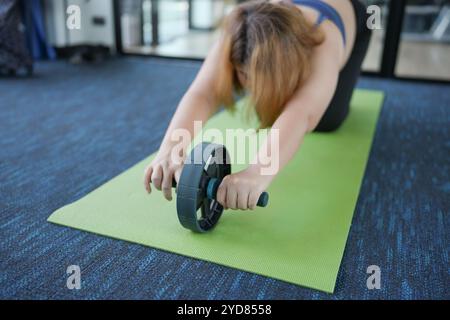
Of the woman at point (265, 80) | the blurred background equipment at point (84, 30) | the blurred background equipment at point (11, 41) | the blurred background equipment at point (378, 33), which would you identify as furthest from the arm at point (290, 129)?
the blurred background equipment at point (84, 30)

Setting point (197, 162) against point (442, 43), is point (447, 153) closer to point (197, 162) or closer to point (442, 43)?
point (197, 162)

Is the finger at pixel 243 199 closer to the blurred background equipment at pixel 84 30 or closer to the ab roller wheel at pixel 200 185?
the ab roller wheel at pixel 200 185

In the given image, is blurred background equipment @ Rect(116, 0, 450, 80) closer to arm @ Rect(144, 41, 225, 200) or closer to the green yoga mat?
the green yoga mat

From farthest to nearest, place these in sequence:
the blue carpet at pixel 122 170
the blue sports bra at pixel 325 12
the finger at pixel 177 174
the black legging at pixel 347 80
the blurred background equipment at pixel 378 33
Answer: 1. the blurred background equipment at pixel 378 33
2. the black legging at pixel 347 80
3. the blue sports bra at pixel 325 12
4. the finger at pixel 177 174
5. the blue carpet at pixel 122 170

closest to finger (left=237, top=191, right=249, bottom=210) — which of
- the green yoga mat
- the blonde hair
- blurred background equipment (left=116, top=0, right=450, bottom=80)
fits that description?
the green yoga mat

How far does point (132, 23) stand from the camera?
3.76m

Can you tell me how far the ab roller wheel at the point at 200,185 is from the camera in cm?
101

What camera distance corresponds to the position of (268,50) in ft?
3.69

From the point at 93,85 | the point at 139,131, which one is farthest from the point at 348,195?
the point at 93,85

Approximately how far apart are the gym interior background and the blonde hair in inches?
16.2

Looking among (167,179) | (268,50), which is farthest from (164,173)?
(268,50)

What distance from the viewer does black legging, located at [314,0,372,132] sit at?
180cm

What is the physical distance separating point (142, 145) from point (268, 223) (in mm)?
782
